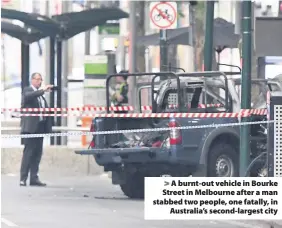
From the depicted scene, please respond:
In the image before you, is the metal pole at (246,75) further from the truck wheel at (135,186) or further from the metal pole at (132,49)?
the metal pole at (132,49)

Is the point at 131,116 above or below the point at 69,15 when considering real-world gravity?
below

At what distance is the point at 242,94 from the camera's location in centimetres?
1588

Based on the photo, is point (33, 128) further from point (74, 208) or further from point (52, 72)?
Answer: point (52, 72)

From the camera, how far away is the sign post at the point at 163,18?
23125mm

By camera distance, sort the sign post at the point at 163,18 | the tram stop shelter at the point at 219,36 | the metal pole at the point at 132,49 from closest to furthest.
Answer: the sign post at the point at 163,18 < the tram stop shelter at the point at 219,36 < the metal pole at the point at 132,49

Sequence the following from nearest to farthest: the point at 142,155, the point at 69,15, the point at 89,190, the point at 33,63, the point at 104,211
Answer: the point at 104,211
the point at 142,155
the point at 89,190
the point at 69,15
the point at 33,63

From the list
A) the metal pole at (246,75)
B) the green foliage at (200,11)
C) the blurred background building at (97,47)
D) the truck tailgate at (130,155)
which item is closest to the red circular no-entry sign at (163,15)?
the blurred background building at (97,47)

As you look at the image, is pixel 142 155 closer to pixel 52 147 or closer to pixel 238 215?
pixel 238 215

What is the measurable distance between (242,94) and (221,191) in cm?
357

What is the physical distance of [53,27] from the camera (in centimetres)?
2459

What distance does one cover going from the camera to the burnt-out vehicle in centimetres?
1669

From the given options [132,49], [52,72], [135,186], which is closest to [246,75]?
[135,186]

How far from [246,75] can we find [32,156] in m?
5.52

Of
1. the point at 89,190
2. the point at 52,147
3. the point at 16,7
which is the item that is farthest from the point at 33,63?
the point at 89,190
